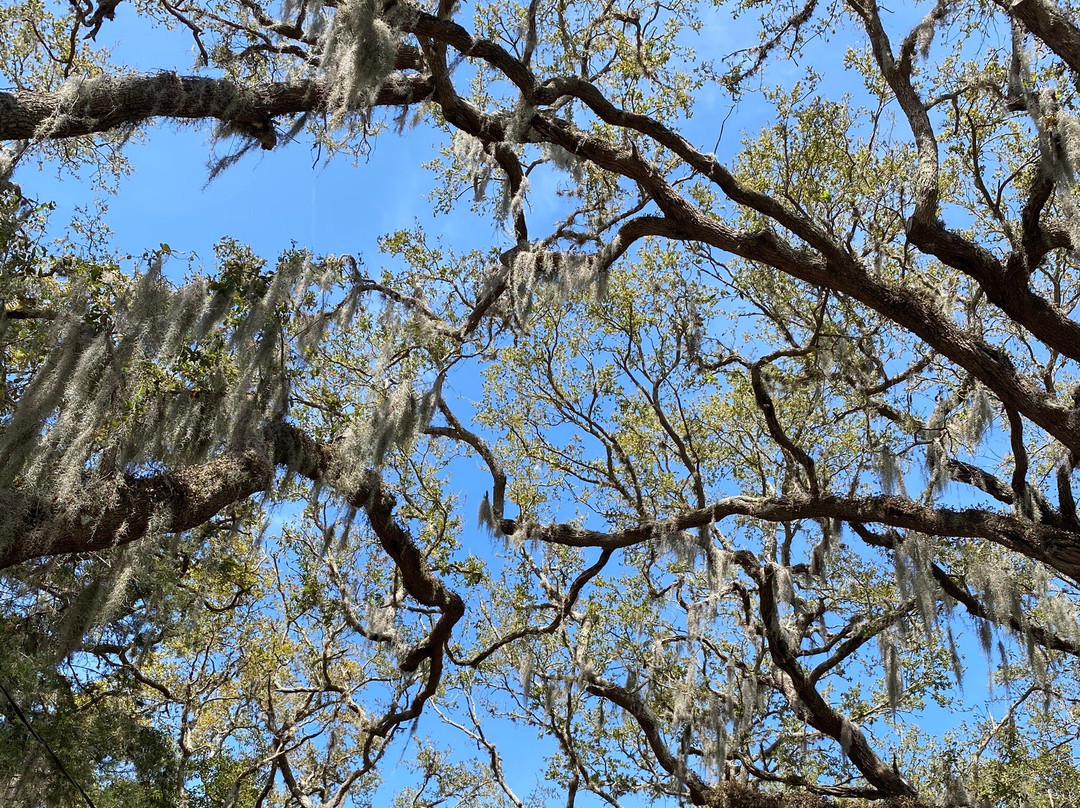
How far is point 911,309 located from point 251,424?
14.3ft

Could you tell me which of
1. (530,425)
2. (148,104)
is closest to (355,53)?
(148,104)

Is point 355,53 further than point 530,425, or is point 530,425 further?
point 530,425

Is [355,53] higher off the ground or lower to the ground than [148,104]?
higher

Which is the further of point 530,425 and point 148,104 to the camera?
point 530,425

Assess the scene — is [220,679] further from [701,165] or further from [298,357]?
[701,165]

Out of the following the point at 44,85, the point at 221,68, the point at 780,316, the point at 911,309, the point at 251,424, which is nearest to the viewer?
the point at 251,424

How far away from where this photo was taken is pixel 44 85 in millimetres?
7379

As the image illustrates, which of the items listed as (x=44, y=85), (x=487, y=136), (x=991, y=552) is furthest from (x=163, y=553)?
(x=991, y=552)

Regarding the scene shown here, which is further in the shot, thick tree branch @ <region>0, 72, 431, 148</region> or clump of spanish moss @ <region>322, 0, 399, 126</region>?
clump of spanish moss @ <region>322, 0, 399, 126</region>

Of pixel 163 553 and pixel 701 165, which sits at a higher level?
pixel 701 165

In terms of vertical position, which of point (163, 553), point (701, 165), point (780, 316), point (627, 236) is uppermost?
point (780, 316)

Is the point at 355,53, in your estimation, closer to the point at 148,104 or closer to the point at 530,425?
the point at 148,104

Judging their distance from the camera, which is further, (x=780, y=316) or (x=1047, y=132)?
(x=780, y=316)

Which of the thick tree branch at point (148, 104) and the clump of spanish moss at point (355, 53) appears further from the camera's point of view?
the clump of spanish moss at point (355, 53)
